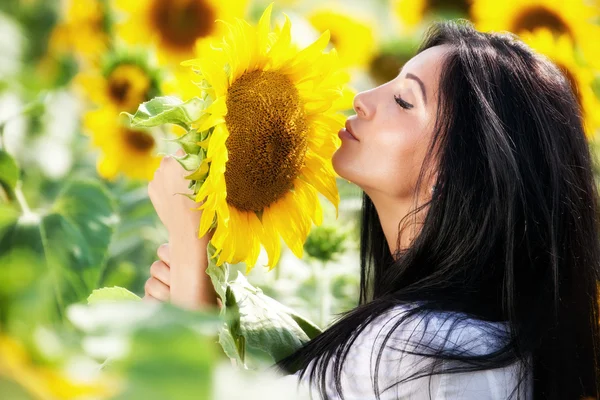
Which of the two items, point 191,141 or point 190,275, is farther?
point 190,275

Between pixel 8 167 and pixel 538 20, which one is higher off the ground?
pixel 538 20

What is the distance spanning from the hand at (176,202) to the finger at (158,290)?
0.36ft

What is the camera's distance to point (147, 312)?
116 millimetres

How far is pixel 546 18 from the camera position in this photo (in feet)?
4.98

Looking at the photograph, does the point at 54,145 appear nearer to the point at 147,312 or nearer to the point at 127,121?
the point at 127,121

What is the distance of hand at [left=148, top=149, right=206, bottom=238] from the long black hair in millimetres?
167

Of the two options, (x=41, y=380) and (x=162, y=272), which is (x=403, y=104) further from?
(x=41, y=380)

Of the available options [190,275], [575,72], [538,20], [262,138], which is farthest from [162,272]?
[538,20]

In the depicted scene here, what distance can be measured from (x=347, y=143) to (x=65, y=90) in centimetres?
61

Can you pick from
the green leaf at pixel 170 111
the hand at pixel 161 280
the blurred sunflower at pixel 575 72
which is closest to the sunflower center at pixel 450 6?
the blurred sunflower at pixel 575 72

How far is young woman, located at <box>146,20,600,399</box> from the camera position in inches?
32.0

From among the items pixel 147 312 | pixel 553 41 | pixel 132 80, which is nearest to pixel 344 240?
pixel 132 80

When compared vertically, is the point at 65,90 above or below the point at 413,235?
above

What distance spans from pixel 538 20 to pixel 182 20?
2.11 ft
